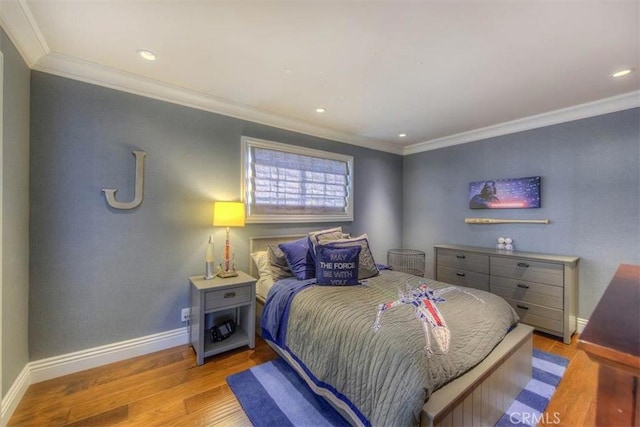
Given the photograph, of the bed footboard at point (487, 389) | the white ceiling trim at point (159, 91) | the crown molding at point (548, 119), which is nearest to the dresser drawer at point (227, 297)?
the bed footboard at point (487, 389)

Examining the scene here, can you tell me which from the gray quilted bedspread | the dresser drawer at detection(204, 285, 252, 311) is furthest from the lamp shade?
Answer: the gray quilted bedspread

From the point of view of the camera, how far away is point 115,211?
222cm

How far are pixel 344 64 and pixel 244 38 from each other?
0.75m

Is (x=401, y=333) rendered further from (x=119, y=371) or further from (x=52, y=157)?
(x=52, y=157)

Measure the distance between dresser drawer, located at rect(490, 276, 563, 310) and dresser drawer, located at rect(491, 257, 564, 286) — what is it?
0.05m

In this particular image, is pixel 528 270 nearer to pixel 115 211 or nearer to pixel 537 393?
pixel 537 393

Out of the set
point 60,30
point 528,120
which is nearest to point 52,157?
point 60,30

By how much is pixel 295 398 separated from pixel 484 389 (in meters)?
1.20

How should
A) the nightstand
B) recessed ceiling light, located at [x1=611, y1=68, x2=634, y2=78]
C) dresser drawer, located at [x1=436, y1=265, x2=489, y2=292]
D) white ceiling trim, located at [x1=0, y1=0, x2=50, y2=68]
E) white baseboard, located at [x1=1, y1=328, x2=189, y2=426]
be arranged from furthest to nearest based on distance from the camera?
1. dresser drawer, located at [x1=436, y1=265, x2=489, y2=292]
2. the nightstand
3. recessed ceiling light, located at [x1=611, y1=68, x2=634, y2=78]
4. white baseboard, located at [x1=1, y1=328, x2=189, y2=426]
5. white ceiling trim, located at [x1=0, y1=0, x2=50, y2=68]

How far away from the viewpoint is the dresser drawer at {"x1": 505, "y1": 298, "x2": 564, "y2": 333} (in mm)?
2637

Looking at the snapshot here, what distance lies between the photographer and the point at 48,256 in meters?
1.97

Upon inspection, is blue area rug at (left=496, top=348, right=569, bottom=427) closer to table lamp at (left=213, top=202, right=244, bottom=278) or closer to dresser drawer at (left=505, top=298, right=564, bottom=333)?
dresser drawer at (left=505, top=298, right=564, bottom=333)

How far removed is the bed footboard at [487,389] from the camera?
1.20m

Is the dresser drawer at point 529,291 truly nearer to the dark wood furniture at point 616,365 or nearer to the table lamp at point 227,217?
the dark wood furniture at point 616,365
